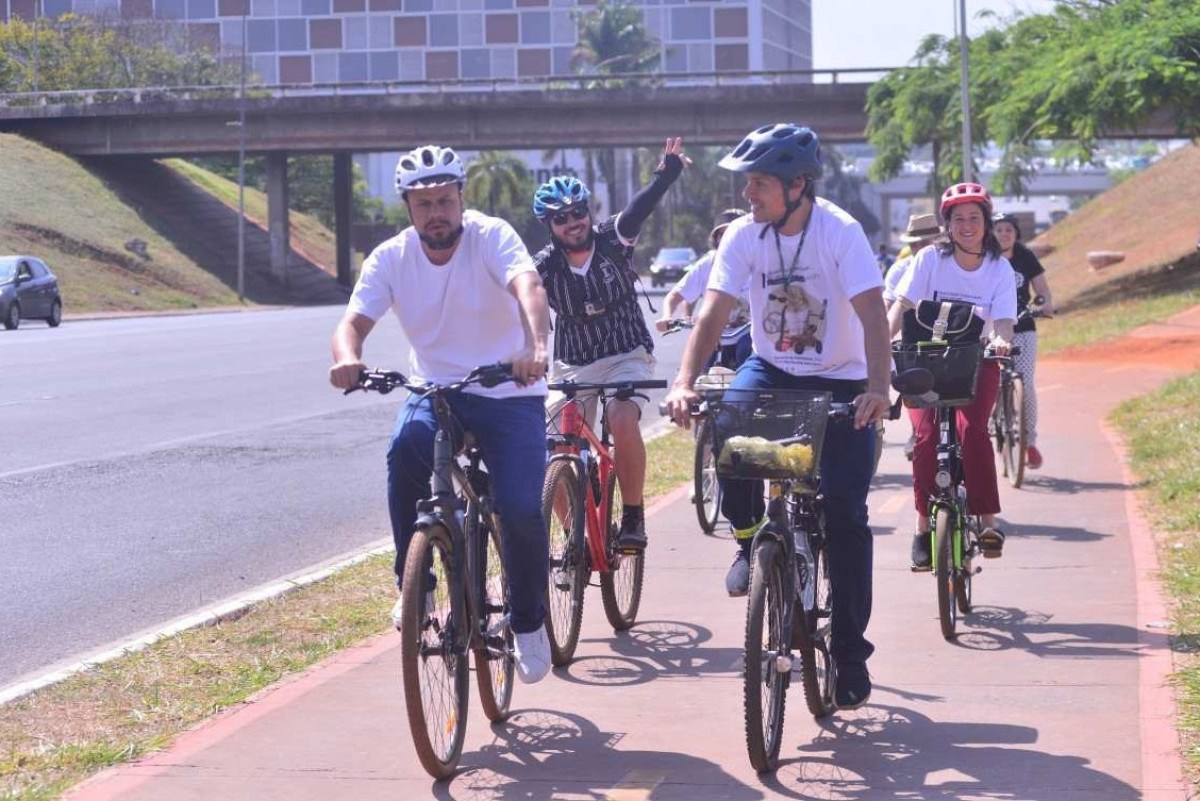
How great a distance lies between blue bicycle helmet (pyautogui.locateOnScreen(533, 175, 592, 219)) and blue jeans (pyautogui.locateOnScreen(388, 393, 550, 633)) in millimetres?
1976

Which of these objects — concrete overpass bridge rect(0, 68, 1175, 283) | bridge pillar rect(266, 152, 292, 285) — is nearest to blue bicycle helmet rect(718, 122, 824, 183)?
concrete overpass bridge rect(0, 68, 1175, 283)

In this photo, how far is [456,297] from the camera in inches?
223

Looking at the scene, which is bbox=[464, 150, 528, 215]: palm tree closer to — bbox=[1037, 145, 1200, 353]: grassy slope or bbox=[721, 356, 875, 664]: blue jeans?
bbox=[1037, 145, 1200, 353]: grassy slope

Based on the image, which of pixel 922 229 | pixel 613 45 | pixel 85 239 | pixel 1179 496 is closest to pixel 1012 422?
pixel 922 229

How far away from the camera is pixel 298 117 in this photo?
62.1m

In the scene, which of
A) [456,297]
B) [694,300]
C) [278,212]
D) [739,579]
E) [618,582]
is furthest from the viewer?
[278,212]

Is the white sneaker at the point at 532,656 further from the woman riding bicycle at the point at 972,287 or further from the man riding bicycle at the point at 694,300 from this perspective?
the man riding bicycle at the point at 694,300

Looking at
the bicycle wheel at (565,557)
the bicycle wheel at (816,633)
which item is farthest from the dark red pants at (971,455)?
the bicycle wheel at (816,633)

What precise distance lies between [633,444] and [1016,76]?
31.3 metres

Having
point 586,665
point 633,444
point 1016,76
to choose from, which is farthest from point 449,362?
point 1016,76

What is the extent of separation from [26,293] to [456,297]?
33144 mm

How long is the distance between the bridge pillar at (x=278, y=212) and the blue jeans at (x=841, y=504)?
198 ft

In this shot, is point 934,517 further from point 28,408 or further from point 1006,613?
point 28,408

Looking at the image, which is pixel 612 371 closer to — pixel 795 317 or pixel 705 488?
pixel 795 317
